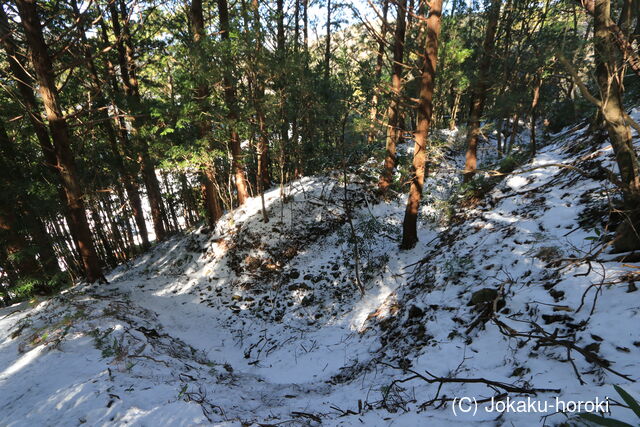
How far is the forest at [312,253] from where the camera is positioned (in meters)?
2.94

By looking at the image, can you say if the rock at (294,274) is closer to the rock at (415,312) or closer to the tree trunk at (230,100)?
the rock at (415,312)

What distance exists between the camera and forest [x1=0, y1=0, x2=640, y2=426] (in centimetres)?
294

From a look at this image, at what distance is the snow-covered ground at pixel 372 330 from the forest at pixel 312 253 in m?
0.04

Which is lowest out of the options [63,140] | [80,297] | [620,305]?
[80,297]

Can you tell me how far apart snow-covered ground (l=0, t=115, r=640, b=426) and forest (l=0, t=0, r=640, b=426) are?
4 cm

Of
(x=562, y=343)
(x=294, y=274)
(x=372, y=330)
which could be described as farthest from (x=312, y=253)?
(x=562, y=343)

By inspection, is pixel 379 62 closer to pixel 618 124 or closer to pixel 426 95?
pixel 426 95

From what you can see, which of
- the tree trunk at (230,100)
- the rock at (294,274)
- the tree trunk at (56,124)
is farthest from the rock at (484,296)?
the tree trunk at (56,124)

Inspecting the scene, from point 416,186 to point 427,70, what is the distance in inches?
113

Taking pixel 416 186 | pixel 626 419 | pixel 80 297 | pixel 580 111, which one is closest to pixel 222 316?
pixel 80 297

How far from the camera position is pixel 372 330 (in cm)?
573

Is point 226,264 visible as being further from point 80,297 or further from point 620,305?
point 620,305

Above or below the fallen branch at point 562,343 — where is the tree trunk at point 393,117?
above

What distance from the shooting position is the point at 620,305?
2746 millimetres
